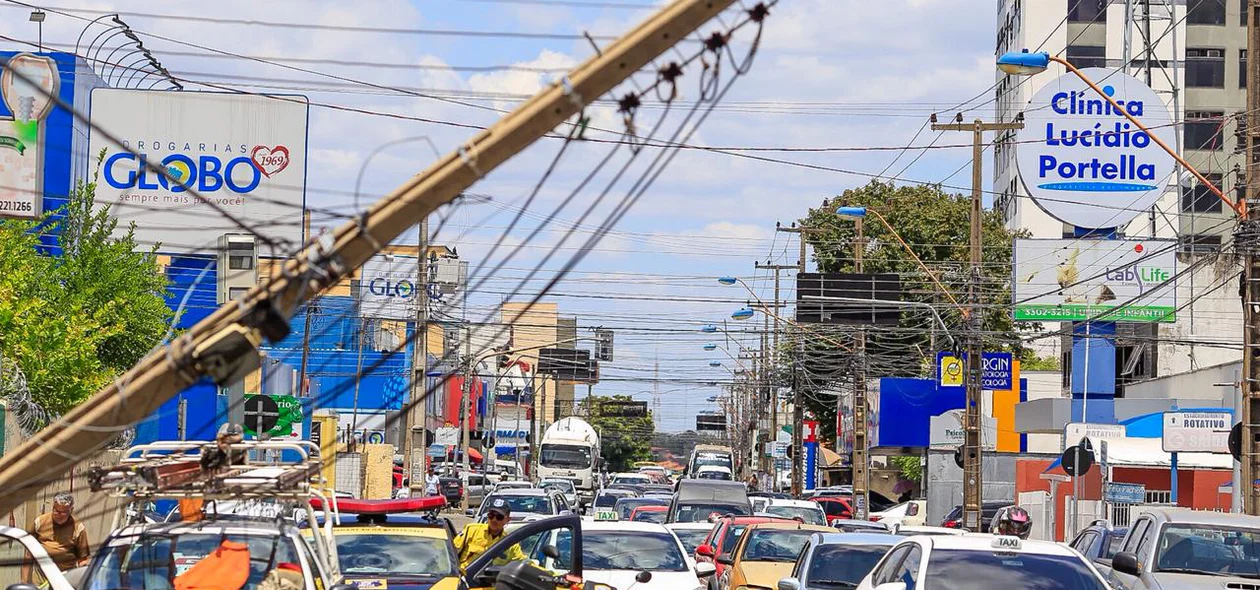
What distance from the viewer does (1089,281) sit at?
4491 cm

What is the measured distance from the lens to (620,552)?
18562 mm

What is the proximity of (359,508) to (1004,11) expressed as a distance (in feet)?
257

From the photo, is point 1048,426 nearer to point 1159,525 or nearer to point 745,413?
point 1159,525

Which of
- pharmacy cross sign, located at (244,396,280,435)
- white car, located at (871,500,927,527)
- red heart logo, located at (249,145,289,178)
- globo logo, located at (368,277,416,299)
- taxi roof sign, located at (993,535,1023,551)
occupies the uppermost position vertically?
red heart logo, located at (249,145,289,178)

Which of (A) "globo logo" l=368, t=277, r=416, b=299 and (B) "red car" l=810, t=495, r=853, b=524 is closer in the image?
(A) "globo logo" l=368, t=277, r=416, b=299

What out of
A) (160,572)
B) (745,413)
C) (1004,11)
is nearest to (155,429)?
(160,572)

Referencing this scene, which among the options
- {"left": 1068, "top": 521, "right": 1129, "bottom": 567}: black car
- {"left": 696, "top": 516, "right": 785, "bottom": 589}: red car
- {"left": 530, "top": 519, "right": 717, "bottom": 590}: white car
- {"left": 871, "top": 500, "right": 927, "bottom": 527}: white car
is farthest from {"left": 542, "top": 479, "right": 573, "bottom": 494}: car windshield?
{"left": 530, "top": 519, "right": 717, "bottom": 590}: white car

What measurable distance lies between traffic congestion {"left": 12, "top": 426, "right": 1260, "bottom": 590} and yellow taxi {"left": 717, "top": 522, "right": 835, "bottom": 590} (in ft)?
0.08

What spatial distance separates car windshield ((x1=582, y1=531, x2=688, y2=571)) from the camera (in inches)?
722

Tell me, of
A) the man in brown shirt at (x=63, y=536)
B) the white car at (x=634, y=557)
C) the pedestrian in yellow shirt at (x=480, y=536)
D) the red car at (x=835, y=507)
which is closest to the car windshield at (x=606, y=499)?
the red car at (x=835, y=507)

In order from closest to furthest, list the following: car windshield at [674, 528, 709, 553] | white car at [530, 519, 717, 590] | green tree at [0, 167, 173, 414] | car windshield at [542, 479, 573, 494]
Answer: white car at [530, 519, 717, 590]
car windshield at [674, 528, 709, 553]
green tree at [0, 167, 173, 414]
car windshield at [542, 479, 573, 494]

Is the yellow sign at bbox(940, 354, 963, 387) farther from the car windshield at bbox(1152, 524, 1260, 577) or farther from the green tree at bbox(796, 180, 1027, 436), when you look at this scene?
the car windshield at bbox(1152, 524, 1260, 577)

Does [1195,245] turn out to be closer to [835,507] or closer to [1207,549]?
[835,507]

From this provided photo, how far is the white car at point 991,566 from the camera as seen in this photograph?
40.0ft
